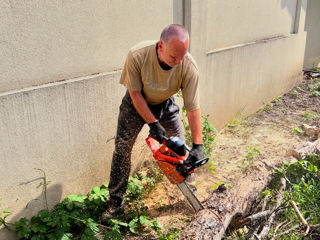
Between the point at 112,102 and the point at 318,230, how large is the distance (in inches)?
91.0

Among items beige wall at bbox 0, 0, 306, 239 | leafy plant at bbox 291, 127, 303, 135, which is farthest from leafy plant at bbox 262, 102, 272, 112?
beige wall at bbox 0, 0, 306, 239

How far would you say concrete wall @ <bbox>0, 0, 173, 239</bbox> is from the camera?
7.88 ft

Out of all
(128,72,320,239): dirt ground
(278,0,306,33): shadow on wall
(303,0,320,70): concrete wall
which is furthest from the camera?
(303,0,320,70): concrete wall

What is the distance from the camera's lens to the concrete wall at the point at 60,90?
2402mm

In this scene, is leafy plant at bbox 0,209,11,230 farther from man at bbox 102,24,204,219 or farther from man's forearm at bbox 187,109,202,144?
man's forearm at bbox 187,109,202,144

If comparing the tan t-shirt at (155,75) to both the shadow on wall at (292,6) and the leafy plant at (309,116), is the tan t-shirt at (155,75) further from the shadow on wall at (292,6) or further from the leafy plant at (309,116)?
the shadow on wall at (292,6)

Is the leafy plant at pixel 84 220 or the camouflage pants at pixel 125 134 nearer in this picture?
the leafy plant at pixel 84 220

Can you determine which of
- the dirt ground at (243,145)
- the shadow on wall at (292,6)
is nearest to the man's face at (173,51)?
the dirt ground at (243,145)

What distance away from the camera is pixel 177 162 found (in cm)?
245

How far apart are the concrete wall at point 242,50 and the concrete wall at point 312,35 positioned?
2.16m

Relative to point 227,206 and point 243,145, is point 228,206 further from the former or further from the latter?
point 243,145

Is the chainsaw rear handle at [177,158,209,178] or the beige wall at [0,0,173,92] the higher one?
the beige wall at [0,0,173,92]

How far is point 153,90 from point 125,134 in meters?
0.52

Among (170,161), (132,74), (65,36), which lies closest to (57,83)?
(65,36)
